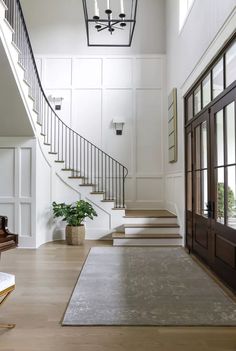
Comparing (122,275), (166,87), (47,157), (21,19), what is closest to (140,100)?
(166,87)

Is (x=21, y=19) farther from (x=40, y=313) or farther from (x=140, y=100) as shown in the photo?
(x=40, y=313)

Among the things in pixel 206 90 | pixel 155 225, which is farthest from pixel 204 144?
pixel 155 225

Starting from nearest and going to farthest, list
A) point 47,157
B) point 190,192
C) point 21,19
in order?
point 21,19, point 190,192, point 47,157

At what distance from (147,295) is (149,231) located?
110 inches

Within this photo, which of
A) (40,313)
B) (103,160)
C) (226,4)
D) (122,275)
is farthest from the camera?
(103,160)

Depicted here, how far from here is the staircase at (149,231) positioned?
18.9 ft

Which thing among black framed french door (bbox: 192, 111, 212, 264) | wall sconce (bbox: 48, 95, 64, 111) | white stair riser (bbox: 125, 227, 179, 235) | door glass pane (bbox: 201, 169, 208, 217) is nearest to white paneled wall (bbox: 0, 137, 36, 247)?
white stair riser (bbox: 125, 227, 179, 235)

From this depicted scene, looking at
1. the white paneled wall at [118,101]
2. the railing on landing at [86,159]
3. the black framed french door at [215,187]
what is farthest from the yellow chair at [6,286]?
the white paneled wall at [118,101]

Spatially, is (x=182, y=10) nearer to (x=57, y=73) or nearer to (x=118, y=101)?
(x=118, y=101)

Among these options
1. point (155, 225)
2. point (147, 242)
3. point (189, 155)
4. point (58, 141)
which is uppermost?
point (58, 141)

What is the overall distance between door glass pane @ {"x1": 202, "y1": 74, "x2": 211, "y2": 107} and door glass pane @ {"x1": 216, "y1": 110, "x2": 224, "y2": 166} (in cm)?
52

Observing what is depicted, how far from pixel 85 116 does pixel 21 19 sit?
3088 millimetres

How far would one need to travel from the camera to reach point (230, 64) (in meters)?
3.61

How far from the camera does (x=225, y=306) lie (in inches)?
116
